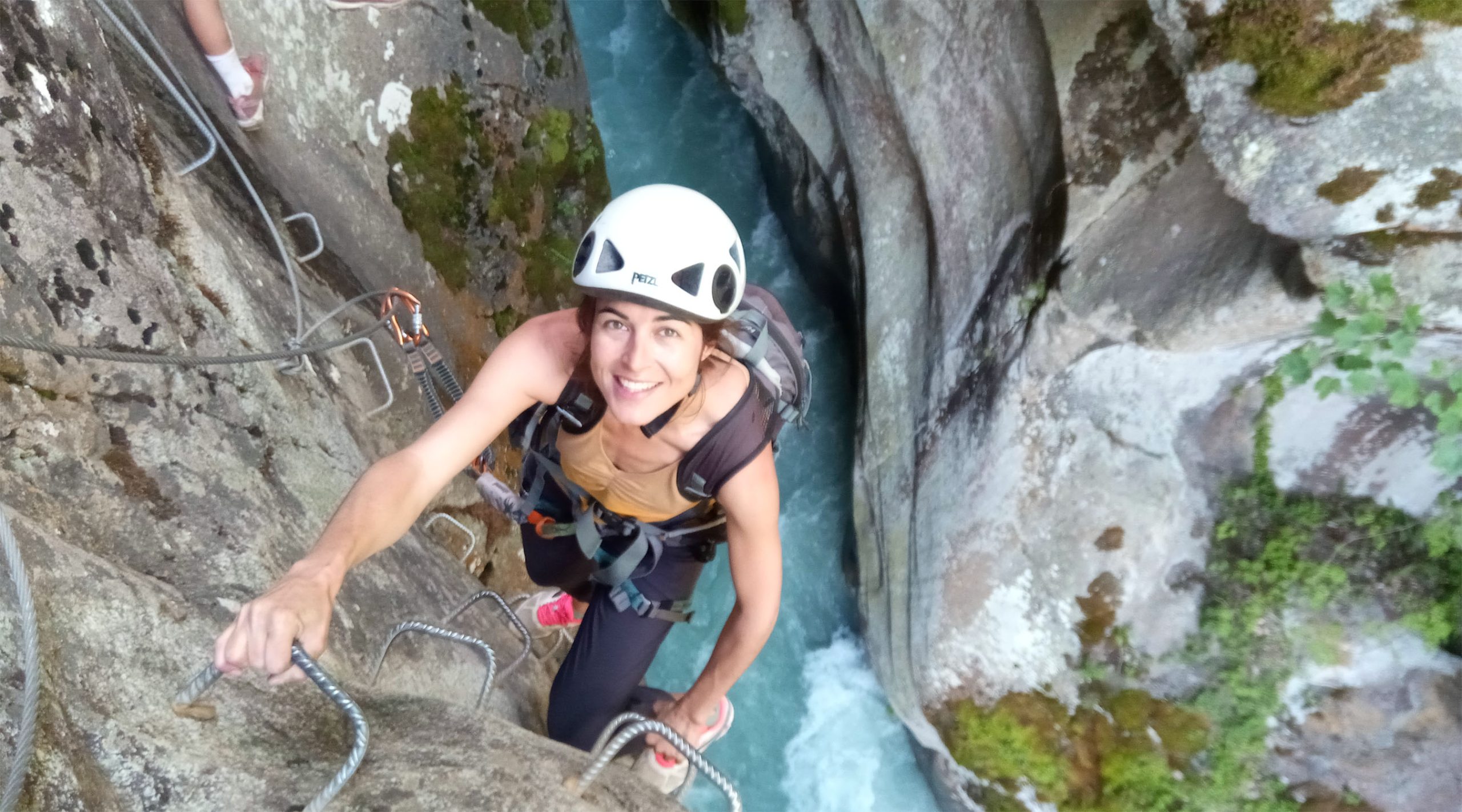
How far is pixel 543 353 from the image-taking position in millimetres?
2520

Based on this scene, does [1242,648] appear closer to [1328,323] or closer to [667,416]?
[1328,323]

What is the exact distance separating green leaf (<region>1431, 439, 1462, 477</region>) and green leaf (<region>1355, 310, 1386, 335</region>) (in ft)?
1.56

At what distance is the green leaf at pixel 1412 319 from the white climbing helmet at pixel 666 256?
250 cm

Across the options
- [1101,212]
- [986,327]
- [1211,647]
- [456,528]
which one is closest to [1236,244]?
[1101,212]

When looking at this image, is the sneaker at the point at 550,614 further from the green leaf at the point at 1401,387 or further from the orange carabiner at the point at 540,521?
the green leaf at the point at 1401,387

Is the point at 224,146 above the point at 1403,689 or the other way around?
the other way around

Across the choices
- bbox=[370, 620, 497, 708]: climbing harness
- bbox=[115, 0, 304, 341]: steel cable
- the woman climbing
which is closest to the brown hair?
the woman climbing

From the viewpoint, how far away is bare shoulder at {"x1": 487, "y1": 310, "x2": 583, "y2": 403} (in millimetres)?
2477

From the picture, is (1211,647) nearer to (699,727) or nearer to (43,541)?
(699,727)

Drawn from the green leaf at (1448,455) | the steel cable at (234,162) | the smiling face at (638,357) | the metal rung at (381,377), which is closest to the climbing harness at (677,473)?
the smiling face at (638,357)

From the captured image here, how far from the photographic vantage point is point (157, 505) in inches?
92.2

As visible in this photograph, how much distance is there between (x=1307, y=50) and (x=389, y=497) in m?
3.46

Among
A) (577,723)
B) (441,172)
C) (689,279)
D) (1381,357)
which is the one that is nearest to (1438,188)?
(1381,357)

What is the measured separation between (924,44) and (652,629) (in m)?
3.64
